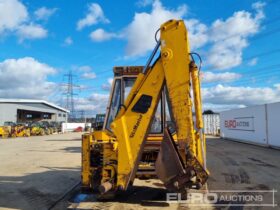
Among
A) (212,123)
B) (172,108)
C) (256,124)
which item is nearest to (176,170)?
(172,108)

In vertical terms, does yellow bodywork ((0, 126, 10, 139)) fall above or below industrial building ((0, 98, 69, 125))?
below

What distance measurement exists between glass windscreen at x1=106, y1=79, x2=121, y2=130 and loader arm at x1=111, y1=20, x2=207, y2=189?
62.6 inches

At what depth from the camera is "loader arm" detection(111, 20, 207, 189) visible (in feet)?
15.0

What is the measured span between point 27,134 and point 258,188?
116ft

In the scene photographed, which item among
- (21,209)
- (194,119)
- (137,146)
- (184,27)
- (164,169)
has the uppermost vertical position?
(184,27)

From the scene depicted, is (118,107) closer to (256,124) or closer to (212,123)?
(256,124)

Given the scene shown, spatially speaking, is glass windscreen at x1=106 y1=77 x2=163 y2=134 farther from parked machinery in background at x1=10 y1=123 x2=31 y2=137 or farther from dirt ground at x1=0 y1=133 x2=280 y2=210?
parked machinery in background at x1=10 y1=123 x2=31 y2=137

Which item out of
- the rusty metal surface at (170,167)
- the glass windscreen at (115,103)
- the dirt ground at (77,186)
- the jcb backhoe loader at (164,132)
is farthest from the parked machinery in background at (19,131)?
the rusty metal surface at (170,167)

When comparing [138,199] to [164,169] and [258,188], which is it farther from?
[258,188]

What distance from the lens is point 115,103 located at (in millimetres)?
6941

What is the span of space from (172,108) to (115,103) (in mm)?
2448

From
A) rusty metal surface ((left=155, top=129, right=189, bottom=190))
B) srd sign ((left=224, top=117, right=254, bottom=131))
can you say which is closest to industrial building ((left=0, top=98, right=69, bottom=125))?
srd sign ((left=224, top=117, right=254, bottom=131))

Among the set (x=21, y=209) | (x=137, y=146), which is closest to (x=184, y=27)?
(x=137, y=146)

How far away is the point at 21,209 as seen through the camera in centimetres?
598
